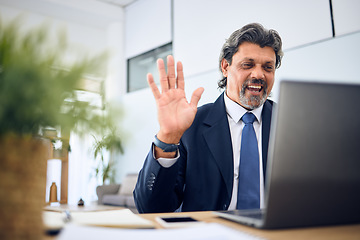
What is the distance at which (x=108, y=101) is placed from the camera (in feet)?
1.70

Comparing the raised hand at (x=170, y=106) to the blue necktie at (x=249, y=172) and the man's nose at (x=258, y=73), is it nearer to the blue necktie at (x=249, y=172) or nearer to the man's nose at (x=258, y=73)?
the blue necktie at (x=249, y=172)

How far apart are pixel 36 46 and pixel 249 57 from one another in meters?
1.51

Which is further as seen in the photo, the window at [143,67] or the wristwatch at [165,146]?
the window at [143,67]

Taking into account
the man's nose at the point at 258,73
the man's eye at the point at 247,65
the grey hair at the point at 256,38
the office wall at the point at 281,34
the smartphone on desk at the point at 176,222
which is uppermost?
the office wall at the point at 281,34

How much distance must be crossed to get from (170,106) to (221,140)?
480 millimetres

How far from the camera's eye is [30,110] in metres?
0.47

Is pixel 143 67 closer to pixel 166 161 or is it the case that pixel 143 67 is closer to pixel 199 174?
pixel 199 174

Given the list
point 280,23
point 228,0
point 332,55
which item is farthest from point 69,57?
point 228,0

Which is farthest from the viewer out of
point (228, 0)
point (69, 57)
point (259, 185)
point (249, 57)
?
point (228, 0)

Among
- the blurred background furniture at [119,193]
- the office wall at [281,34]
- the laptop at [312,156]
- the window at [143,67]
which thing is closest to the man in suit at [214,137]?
the laptop at [312,156]

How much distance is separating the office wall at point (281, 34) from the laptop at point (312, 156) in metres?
2.45

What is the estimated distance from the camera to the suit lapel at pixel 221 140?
1.43 m

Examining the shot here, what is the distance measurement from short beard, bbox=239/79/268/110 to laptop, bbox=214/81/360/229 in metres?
1.08

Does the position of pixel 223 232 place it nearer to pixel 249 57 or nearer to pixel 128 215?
pixel 128 215
